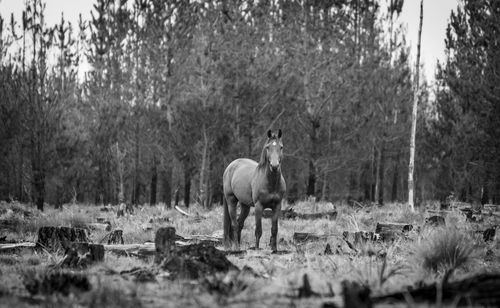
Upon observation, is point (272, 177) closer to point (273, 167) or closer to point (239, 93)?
point (273, 167)

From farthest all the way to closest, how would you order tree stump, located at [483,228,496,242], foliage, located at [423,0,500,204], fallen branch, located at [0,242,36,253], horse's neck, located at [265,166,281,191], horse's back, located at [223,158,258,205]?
foliage, located at [423,0,500,204] < horse's back, located at [223,158,258,205] < tree stump, located at [483,228,496,242] < horse's neck, located at [265,166,281,191] < fallen branch, located at [0,242,36,253]

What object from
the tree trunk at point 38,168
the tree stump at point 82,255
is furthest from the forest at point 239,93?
the tree stump at point 82,255

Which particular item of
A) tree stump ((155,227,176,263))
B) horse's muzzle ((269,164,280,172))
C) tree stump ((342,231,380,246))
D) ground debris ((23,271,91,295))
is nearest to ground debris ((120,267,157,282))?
ground debris ((23,271,91,295))

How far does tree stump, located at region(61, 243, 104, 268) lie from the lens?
6.13m

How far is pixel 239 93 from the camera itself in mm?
22953

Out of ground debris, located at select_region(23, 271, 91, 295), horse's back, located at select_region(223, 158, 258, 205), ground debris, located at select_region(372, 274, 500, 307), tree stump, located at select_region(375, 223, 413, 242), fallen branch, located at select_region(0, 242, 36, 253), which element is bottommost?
fallen branch, located at select_region(0, 242, 36, 253)

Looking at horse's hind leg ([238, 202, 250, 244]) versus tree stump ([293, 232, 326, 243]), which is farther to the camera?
horse's hind leg ([238, 202, 250, 244])

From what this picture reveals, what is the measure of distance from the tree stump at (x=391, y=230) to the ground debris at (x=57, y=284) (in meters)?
6.24

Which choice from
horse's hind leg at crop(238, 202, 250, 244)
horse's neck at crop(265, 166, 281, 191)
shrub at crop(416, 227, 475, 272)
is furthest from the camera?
horse's hind leg at crop(238, 202, 250, 244)

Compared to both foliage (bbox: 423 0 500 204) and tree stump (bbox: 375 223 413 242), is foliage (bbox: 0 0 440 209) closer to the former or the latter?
foliage (bbox: 423 0 500 204)

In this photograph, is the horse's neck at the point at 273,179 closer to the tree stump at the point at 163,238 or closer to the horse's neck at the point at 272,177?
the horse's neck at the point at 272,177

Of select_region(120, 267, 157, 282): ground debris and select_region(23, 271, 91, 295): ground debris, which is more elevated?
select_region(23, 271, 91, 295): ground debris

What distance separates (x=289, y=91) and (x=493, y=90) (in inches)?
367

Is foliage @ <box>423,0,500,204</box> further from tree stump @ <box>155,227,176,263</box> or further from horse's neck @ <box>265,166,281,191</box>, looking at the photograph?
tree stump @ <box>155,227,176,263</box>
